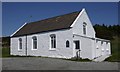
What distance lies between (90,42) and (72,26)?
2.96 metres

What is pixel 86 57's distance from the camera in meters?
24.1

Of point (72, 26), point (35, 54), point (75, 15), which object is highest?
point (75, 15)

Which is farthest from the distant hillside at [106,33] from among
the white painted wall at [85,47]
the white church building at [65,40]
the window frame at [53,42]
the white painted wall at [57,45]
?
the white painted wall at [85,47]

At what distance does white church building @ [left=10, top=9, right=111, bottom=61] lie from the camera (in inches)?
950

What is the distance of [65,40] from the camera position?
24.5 metres

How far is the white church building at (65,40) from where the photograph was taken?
79.2 ft

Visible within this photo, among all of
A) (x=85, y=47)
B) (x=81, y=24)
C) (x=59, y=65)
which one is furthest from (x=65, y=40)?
(x=59, y=65)

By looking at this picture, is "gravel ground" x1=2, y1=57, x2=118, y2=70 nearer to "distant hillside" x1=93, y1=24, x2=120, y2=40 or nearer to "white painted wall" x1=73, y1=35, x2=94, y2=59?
"white painted wall" x1=73, y1=35, x2=94, y2=59

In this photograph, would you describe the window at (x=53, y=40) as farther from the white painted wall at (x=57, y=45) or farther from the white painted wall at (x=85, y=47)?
the white painted wall at (x=85, y=47)

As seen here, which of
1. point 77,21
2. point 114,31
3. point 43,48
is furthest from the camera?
point 114,31

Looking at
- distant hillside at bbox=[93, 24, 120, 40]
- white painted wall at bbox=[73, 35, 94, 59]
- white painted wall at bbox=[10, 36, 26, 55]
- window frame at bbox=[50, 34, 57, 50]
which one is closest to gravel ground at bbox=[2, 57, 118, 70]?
white painted wall at bbox=[73, 35, 94, 59]

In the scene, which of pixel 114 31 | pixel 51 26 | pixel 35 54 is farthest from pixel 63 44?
pixel 114 31

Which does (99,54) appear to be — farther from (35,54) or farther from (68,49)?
(35,54)

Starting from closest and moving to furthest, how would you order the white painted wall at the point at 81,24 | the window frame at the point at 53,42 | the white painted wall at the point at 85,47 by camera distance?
the white painted wall at the point at 85,47 < the white painted wall at the point at 81,24 < the window frame at the point at 53,42
